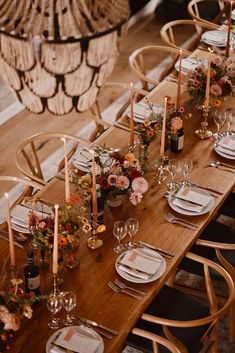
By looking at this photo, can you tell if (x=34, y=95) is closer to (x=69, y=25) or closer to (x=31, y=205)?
(x=69, y=25)

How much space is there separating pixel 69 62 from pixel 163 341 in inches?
67.7

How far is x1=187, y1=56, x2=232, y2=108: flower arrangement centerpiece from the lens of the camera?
500 cm

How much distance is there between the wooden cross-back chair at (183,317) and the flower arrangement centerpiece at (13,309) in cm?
65

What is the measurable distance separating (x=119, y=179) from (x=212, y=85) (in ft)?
4.59

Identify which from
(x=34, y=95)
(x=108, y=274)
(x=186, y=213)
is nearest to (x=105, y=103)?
(x=186, y=213)

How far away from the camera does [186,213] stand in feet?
13.6

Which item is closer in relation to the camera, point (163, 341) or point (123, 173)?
point (163, 341)

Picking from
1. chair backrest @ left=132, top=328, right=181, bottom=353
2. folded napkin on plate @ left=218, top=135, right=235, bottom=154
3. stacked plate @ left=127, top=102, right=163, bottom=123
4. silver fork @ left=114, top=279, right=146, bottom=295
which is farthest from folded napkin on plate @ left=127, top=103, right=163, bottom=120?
chair backrest @ left=132, top=328, right=181, bottom=353

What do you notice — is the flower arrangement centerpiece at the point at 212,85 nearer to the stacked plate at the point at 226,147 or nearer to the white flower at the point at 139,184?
the stacked plate at the point at 226,147

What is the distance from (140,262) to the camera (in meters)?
3.77

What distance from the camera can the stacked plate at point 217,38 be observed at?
6.25 metres

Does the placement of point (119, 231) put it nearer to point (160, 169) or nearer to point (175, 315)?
point (175, 315)

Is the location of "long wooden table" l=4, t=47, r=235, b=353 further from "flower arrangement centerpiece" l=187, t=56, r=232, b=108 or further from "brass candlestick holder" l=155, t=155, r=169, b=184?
"flower arrangement centerpiece" l=187, t=56, r=232, b=108

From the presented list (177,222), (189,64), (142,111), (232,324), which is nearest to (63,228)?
(177,222)
